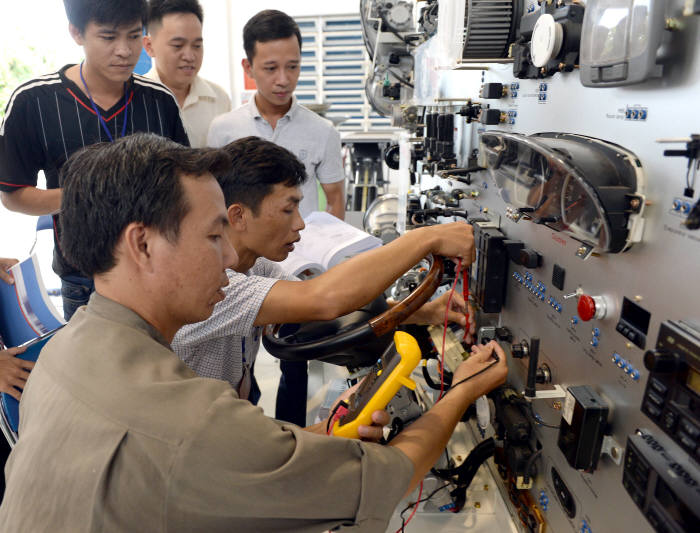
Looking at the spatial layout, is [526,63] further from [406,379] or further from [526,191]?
[406,379]

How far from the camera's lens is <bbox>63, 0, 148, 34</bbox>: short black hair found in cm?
173

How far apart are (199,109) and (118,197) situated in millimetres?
2118

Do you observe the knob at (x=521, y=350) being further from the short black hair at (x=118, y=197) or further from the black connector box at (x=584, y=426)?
the short black hair at (x=118, y=197)

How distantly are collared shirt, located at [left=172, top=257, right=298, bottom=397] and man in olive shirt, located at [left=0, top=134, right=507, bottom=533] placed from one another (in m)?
0.36

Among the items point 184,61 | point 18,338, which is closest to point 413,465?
point 18,338

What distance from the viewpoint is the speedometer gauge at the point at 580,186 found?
867 mm

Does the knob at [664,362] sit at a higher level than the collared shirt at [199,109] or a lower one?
lower

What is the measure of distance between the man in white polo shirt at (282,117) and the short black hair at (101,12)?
748 mm

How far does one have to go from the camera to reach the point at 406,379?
109cm

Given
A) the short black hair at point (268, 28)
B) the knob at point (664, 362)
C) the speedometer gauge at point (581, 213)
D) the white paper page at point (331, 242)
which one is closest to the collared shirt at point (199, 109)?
the short black hair at point (268, 28)

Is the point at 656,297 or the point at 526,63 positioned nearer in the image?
the point at 656,297

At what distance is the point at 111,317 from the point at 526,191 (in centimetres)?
88

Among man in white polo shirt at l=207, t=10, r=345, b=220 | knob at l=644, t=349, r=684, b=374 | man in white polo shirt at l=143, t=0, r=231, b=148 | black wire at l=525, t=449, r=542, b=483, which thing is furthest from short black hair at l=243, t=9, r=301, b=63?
knob at l=644, t=349, r=684, b=374

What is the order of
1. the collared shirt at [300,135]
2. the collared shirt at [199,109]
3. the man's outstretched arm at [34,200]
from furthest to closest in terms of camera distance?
1. the collared shirt at [199,109]
2. the collared shirt at [300,135]
3. the man's outstretched arm at [34,200]
